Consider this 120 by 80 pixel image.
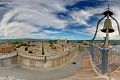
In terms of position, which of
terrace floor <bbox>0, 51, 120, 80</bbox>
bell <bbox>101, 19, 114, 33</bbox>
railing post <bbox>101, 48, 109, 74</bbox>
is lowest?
terrace floor <bbox>0, 51, 120, 80</bbox>

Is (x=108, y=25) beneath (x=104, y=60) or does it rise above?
above

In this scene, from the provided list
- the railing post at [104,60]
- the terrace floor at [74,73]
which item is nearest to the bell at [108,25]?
the railing post at [104,60]

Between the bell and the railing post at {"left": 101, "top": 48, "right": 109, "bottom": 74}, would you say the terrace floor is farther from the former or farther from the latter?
the bell

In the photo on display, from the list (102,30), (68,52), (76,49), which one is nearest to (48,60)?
(68,52)

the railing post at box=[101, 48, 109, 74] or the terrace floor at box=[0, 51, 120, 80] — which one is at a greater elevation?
the railing post at box=[101, 48, 109, 74]

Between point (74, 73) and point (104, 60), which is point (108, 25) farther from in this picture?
point (74, 73)

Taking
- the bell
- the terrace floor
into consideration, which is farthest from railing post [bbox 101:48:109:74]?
the bell

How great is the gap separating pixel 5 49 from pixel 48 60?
13.8m

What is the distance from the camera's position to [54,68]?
1056 inches

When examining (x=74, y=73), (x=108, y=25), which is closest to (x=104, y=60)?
(x=108, y=25)

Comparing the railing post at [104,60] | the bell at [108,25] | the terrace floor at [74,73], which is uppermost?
the bell at [108,25]

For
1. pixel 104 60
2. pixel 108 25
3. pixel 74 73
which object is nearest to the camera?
pixel 104 60

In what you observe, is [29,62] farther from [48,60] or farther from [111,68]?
[111,68]

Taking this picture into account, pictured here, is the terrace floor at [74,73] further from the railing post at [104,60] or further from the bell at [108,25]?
the bell at [108,25]
